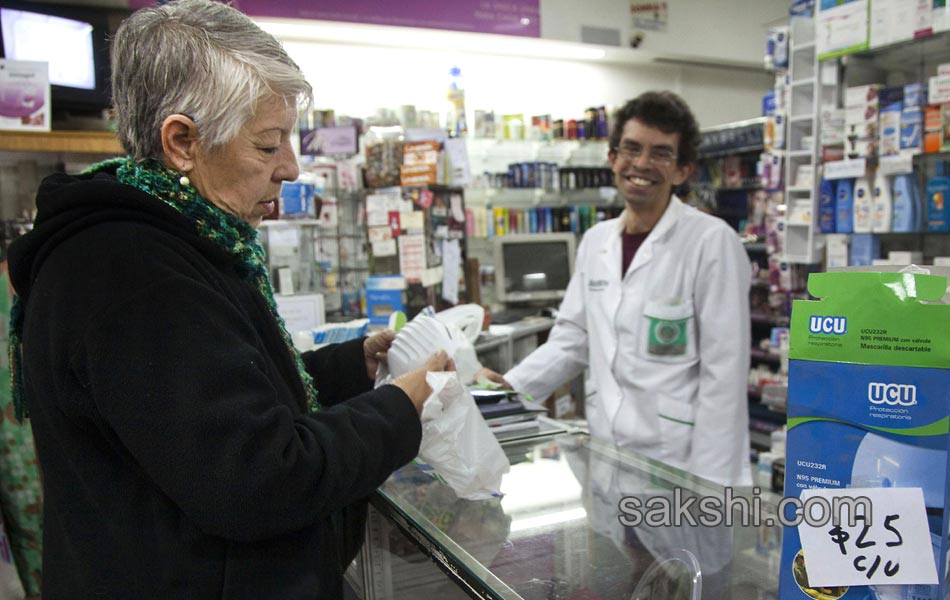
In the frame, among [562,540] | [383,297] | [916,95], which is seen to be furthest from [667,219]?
[916,95]

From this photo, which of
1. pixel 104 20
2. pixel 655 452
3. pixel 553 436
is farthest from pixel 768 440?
pixel 104 20

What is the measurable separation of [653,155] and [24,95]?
237 centimetres

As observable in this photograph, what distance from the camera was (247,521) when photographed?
94 cm

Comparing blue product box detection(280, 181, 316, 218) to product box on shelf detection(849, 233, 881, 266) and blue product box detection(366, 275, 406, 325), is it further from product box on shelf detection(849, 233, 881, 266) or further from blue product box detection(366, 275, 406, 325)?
product box on shelf detection(849, 233, 881, 266)

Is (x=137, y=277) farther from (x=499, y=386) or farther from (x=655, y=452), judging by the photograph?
(x=655, y=452)

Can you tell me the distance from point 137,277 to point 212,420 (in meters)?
0.22

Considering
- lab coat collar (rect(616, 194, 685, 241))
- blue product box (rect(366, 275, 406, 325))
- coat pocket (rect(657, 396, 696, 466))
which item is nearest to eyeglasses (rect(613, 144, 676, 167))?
lab coat collar (rect(616, 194, 685, 241))

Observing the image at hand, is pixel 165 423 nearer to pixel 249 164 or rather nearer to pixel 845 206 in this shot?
pixel 249 164

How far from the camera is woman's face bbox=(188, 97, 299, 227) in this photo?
3.59ft

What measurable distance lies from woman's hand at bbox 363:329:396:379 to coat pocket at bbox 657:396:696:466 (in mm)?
981

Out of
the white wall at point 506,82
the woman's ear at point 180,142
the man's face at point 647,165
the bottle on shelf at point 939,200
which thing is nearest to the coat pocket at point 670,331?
the man's face at point 647,165

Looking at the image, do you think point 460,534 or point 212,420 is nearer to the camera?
point 212,420

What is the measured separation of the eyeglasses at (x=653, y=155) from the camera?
2.32 m

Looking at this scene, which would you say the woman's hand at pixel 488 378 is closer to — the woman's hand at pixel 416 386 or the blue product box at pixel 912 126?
the woman's hand at pixel 416 386
